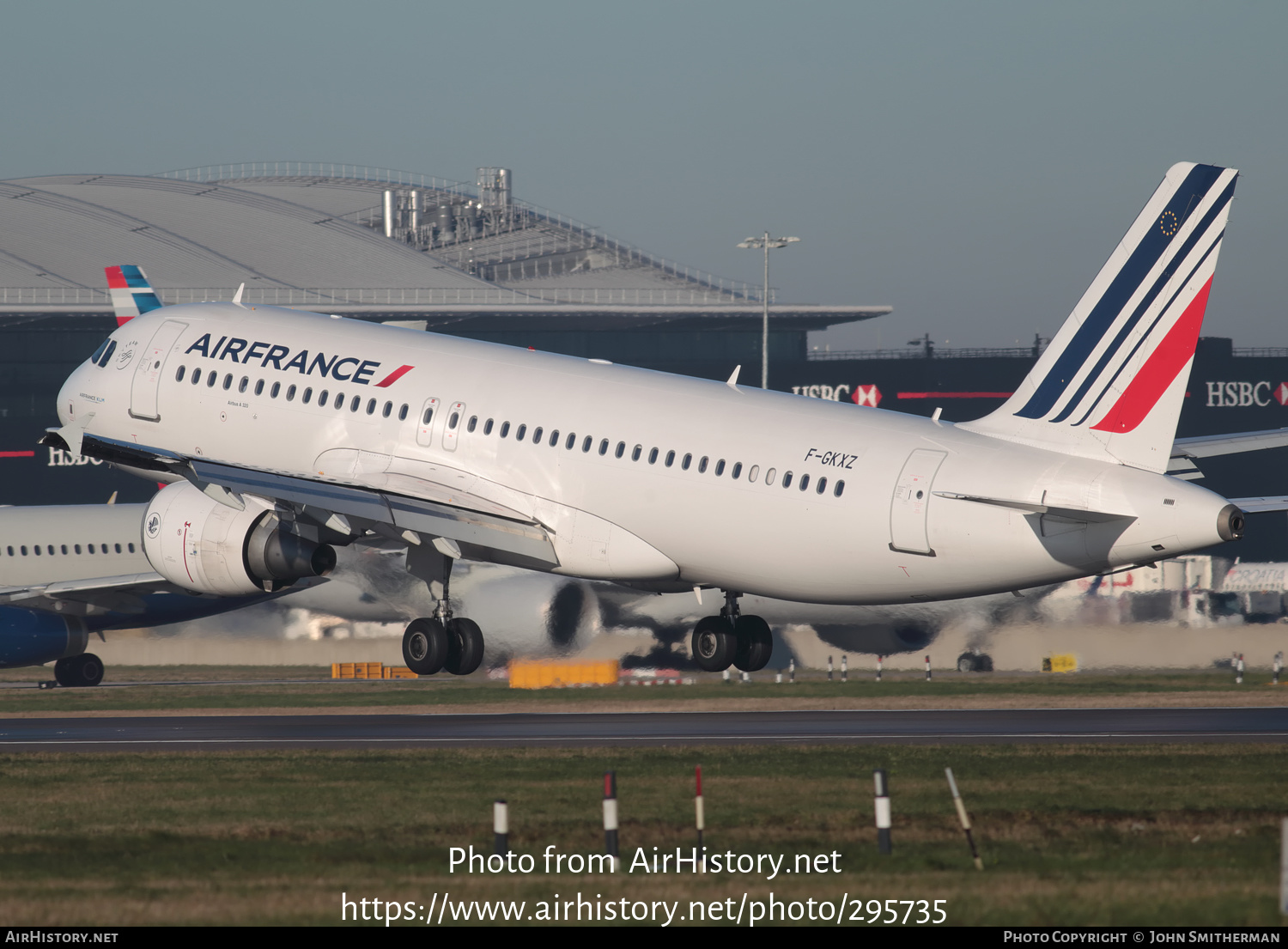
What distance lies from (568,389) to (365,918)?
18.9 m

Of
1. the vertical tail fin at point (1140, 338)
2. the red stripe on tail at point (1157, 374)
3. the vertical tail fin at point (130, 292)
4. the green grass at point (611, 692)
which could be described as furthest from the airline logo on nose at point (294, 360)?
the green grass at point (611, 692)

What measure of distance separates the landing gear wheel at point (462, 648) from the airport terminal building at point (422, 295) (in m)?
67.7

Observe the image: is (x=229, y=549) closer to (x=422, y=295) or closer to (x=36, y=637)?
(x=36, y=637)

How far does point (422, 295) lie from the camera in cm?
13550

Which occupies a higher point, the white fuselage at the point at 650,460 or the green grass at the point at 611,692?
the white fuselage at the point at 650,460

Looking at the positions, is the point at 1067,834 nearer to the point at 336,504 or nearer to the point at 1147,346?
the point at 1147,346

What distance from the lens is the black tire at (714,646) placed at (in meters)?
38.6

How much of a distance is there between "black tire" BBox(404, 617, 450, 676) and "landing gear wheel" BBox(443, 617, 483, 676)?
139mm

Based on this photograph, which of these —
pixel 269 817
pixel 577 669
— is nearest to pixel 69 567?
pixel 577 669

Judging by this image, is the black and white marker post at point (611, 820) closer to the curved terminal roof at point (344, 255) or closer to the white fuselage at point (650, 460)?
the white fuselage at point (650, 460)

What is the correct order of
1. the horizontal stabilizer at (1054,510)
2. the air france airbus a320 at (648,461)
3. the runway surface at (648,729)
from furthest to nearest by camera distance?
1. the runway surface at (648,729)
2. the air france airbus a320 at (648,461)
3. the horizontal stabilizer at (1054,510)

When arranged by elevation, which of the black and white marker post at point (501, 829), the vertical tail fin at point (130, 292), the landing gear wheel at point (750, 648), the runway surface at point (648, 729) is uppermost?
the vertical tail fin at point (130, 292)

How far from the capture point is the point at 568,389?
120 ft

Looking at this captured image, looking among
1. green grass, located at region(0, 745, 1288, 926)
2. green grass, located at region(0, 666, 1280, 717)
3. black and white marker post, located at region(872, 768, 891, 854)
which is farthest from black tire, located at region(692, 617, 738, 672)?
black and white marker post, located at region(872, 768, 891, 854)
